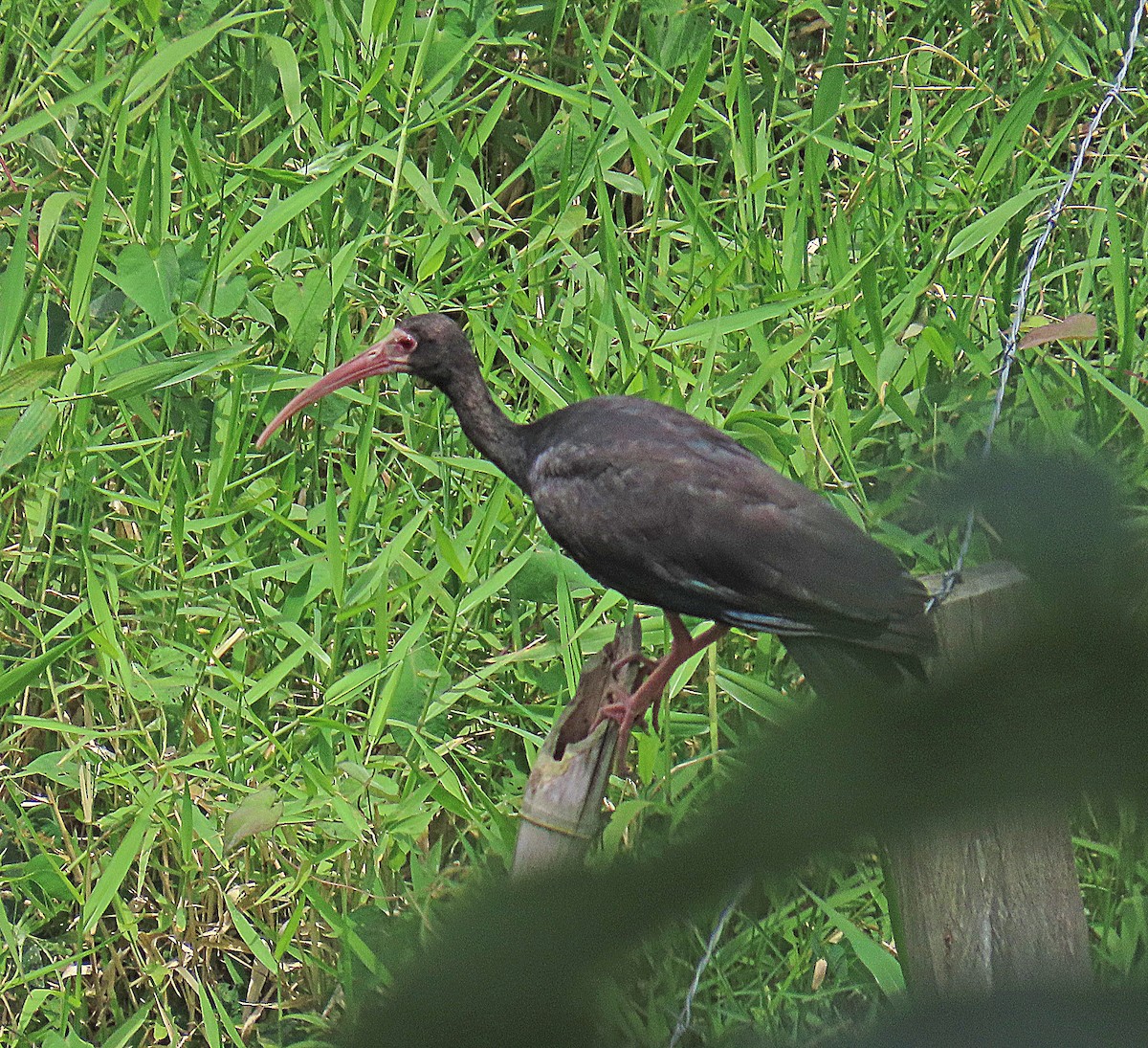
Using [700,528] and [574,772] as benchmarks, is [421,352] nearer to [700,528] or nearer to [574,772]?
[700,528]

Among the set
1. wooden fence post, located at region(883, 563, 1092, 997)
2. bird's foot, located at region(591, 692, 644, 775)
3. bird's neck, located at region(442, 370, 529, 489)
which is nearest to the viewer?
wooden fence post, located at region(883, 563, 1092, 997)

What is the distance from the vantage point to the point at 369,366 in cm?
302

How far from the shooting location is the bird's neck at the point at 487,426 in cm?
288

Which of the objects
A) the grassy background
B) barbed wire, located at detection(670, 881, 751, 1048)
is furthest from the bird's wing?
barbed wire, located at detection(670, 881, 751, 1048)

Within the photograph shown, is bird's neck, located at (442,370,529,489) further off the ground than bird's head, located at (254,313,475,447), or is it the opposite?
bird's head, located at (254,313,475,447)

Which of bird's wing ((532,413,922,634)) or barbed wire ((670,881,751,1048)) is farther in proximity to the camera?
bird's wing ((532,413,922,634))

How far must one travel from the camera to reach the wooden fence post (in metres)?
0.48

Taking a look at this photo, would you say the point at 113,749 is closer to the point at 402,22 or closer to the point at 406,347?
the point at 406,347

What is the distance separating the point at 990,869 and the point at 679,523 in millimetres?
1842

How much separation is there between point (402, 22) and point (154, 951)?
2.35 metres

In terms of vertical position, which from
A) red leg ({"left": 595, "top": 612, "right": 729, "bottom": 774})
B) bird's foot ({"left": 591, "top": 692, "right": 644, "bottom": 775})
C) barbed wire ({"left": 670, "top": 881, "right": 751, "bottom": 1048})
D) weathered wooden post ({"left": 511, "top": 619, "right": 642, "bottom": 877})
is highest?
barbed wire ({"left": 670, "top": 881, "right": 751, "bottom": 1048})

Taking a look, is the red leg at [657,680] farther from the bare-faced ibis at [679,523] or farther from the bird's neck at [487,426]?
the bird's neck at [487,426]

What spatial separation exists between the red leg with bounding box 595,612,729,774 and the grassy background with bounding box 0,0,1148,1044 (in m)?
0.14

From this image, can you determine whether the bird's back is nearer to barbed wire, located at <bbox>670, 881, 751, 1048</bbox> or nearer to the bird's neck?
the bird's neck
